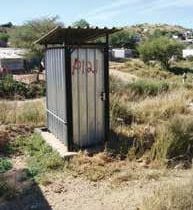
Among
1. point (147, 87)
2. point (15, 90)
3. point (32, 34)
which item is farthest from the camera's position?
point (32, 34)

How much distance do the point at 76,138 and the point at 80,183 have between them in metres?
1.87

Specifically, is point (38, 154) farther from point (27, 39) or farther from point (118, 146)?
point (27, 39)

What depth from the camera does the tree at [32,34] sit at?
35906mm

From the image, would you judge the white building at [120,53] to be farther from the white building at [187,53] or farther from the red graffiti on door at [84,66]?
the red graffiti on door at [84,66]

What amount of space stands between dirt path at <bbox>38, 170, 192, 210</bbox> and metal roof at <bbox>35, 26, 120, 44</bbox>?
2.96 metres

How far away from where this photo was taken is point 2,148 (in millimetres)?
9828

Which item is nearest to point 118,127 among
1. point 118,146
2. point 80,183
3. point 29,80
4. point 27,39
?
point 118,146

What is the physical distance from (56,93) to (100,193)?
340cm

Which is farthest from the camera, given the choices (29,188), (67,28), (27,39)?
(27,39)

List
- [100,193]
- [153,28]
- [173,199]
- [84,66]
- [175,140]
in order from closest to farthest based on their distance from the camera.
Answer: [173,199] < [100,193] < [175,140] < [84,66] < [153,28]

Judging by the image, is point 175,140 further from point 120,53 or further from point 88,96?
point 120,53

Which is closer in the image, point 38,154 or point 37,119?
point 38,154

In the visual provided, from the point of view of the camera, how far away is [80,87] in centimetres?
920

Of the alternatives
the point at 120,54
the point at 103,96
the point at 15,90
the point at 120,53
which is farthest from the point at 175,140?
the point at 120,53
